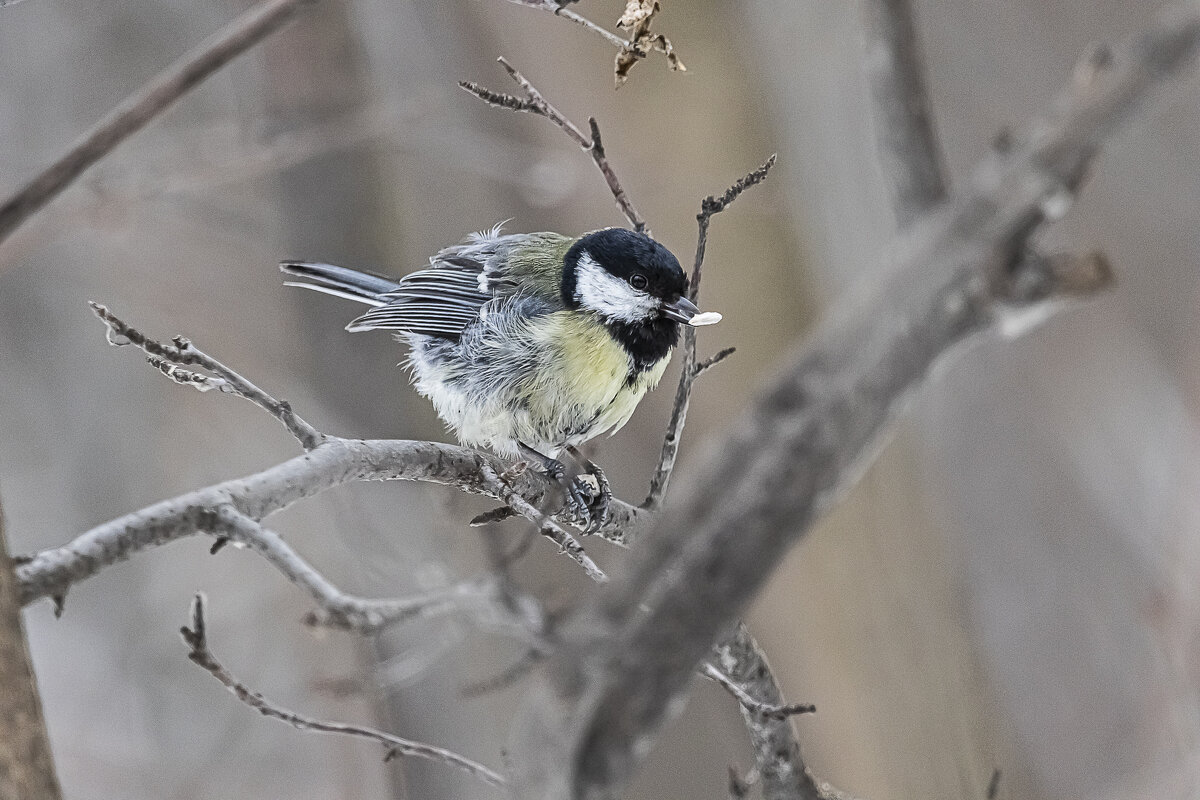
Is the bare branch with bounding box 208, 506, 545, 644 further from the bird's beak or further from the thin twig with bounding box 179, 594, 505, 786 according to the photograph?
the bird's beak

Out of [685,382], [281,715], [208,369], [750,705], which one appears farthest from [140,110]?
[750,705]

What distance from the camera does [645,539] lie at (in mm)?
952

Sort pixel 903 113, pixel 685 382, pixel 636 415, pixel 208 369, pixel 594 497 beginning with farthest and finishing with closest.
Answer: pixel 636 415 < pixel 594 497 < pixel 685 382 < pixel 208 369 < pixel 903 113

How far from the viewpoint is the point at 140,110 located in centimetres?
126

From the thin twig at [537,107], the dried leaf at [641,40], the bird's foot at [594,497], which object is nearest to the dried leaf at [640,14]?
the dried leaf at [641,40]

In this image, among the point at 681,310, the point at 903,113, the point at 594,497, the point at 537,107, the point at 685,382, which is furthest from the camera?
the point at 681,310

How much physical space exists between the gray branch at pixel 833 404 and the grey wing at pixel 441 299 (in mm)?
2114

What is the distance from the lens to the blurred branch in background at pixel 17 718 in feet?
3.34

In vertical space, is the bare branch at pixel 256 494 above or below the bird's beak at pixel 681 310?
below

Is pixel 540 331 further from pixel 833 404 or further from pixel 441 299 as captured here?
pixel 833 404

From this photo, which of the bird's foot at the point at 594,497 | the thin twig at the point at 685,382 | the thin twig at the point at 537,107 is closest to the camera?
the thin twig at the point at 537,107

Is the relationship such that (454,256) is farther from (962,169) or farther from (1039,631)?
(1039,631)

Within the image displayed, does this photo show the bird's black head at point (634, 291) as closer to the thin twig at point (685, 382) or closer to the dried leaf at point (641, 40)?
the thin twig at point (685, 382)

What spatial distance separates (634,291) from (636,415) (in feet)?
7.71
